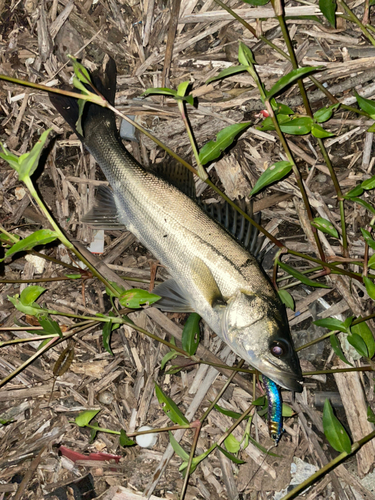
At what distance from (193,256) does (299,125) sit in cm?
123

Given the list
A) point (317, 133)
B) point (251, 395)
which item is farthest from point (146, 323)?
point (317, 133)

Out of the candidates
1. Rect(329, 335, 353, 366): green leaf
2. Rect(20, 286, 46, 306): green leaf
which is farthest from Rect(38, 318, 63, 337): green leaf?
Rect(329, 335, 353, 366): green leaf

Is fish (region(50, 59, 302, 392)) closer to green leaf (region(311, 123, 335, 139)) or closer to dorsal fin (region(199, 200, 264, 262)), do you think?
dorsal fin (region(199, 200, 264, 262))

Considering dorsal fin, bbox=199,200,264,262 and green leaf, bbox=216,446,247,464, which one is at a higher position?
dorsal fin, bbox=199,200,264,262

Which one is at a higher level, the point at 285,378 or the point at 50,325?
the point at 50,325

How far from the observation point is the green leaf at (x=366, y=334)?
332cm

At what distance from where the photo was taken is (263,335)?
3320 millimetres

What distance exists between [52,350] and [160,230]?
164 centimetres

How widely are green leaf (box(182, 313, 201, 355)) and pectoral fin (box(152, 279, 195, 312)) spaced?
0.10 m

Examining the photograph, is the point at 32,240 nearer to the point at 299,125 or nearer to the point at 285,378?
the point at 299,125

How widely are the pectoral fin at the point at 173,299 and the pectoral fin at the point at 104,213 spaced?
66 cm

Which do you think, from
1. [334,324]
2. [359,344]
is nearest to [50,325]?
[334,324]

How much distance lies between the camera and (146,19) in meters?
3.98

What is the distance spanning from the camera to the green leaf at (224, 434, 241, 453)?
11.5 ft
